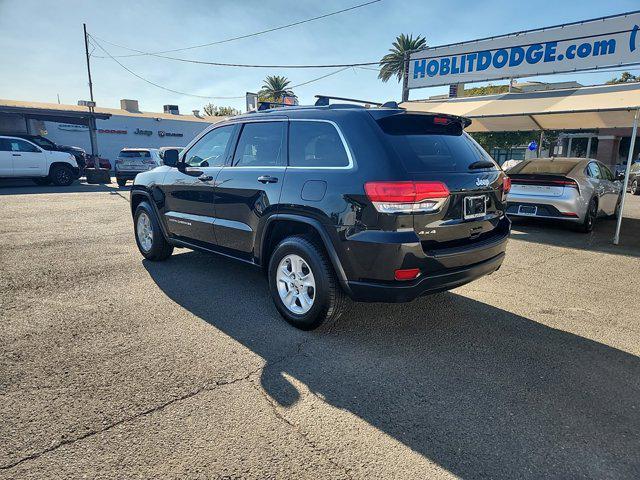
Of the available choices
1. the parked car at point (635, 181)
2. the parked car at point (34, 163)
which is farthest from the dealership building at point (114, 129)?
the parked car at point (635, 181)

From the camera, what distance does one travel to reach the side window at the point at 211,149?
4590mm

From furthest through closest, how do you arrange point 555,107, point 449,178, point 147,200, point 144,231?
1. point 555,107
2. point 144,231
3. point 147,200
4. point 449,178

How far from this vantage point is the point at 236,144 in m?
4.42

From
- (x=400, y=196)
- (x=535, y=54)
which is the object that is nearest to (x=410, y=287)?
(x=400, y=196)

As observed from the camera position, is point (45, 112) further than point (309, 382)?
Yes

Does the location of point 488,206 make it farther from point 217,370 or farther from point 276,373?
point 217,370

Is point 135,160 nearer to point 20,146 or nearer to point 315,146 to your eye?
point 20,146

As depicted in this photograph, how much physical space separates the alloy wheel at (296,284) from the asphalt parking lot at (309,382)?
24cm

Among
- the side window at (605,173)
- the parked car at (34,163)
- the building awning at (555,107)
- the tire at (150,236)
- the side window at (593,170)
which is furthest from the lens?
the parked car at (34,163)

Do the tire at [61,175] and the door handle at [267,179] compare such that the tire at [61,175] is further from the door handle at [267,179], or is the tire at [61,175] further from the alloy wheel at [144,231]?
the door handle at [267,179]

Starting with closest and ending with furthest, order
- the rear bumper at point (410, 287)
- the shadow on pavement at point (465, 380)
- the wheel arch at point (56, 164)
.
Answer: the shadow on pavement at point (465, 380) → the rear bumper at point (410, 287) → the wheel arch at point (56, 164)

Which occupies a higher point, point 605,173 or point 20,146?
point 20,146

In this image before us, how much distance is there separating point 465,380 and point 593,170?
25.4 feet

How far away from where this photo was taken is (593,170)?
28.4 ft
